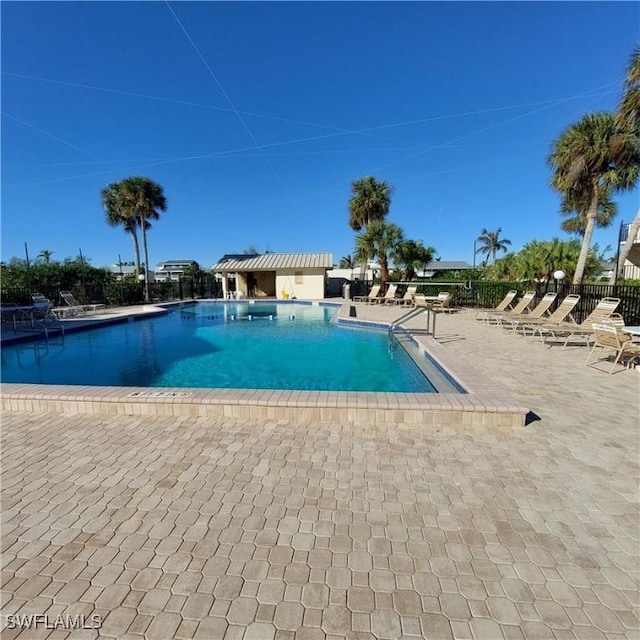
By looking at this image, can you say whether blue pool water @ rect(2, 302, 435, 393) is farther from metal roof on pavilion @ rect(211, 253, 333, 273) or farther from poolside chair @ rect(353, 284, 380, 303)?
metal roof on pavilion @ rect(211, 253, 333, 273)

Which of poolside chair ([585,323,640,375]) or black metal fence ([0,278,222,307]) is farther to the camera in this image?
black metal fence ([0,278,222,307])

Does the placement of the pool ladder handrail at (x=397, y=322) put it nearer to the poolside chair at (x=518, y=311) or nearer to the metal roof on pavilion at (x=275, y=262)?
the poolside chair at (x=518, y=311)

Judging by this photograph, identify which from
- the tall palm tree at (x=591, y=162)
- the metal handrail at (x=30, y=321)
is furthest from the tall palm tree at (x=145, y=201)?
the tall palm tree at (x=591, y=162)

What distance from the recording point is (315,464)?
303 centimetres

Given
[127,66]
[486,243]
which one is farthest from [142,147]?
[486,243]

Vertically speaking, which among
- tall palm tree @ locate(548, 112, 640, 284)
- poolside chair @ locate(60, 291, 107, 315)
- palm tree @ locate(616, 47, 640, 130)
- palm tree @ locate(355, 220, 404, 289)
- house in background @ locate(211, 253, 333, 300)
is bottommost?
poolside chair @ locate(60, 291, 107, 315)

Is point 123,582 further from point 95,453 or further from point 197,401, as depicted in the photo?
point 197,401

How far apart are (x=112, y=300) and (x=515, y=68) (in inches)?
915

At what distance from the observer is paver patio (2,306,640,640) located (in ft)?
5.34

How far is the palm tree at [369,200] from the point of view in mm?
25766

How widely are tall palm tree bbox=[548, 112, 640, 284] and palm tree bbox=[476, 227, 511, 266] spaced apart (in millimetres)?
60701

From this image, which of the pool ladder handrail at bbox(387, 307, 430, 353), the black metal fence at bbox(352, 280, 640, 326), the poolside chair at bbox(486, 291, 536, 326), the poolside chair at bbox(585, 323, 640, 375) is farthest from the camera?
the poolside chair at bbox(486, 291, 536, 326)

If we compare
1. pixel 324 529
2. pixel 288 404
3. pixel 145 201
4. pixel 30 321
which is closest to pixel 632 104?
pixel 288 404

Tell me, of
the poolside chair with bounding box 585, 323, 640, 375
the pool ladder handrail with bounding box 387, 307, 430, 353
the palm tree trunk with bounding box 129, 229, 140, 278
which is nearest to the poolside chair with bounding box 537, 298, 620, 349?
the poolside chair with bounding box 585, 323, 640, 375
